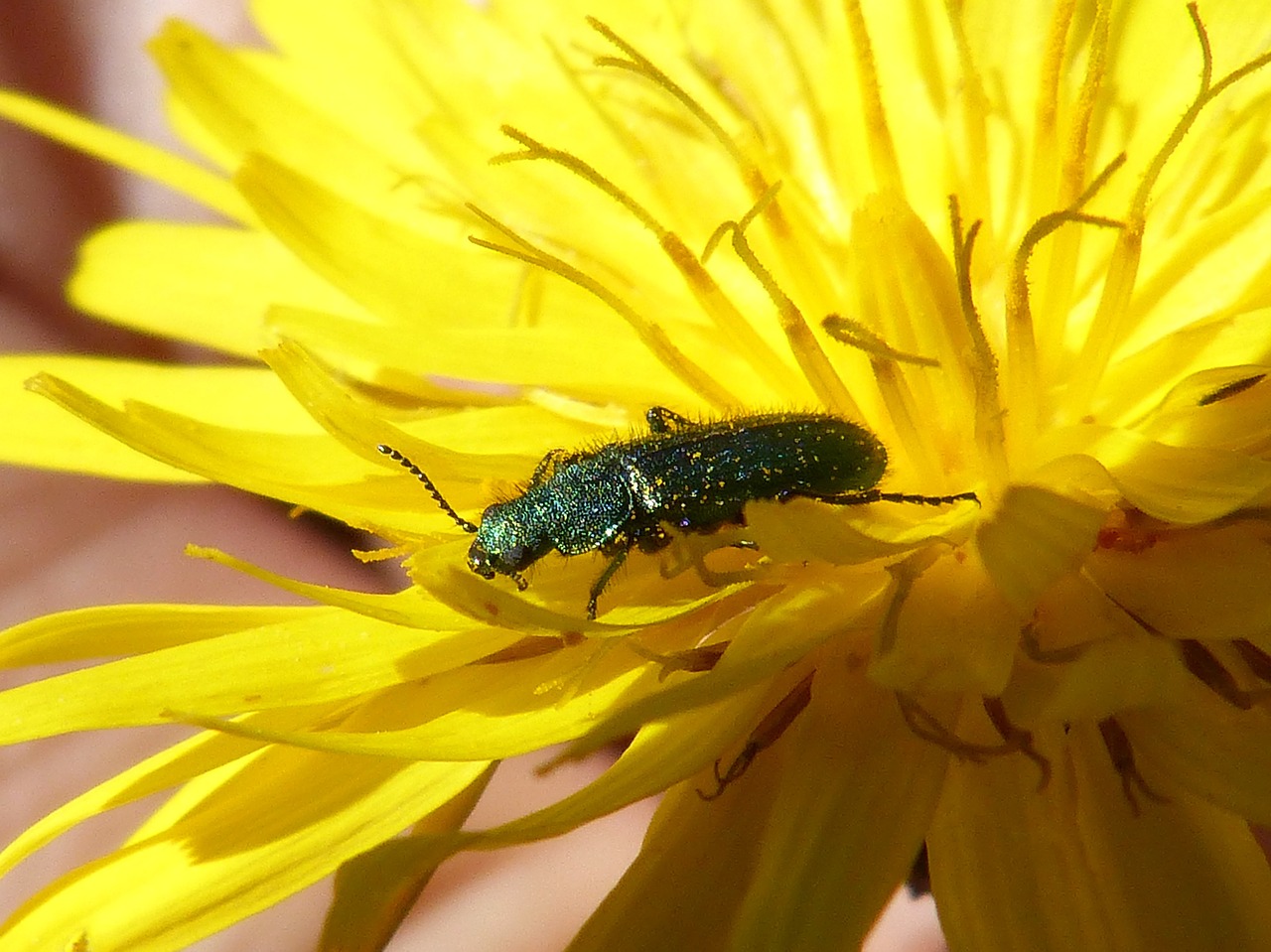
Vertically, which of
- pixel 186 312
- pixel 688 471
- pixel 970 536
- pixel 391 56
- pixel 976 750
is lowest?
pixel 976 750

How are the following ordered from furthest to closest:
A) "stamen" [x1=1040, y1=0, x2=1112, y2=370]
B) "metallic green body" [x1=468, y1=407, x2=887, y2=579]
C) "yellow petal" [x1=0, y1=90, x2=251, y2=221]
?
"yellow petal" [x1=0, y1=90, x2=251, y2=221] < "stamen" [x1=1040, y1=0, x2=1112, y2=370] < "metallic green body" [x1=468, y1=407, x2=887, y2=579]

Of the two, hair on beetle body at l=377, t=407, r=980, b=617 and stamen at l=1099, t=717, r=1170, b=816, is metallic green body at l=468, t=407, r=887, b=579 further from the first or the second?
stamen at l=1099, t=717, r=1170, b=816

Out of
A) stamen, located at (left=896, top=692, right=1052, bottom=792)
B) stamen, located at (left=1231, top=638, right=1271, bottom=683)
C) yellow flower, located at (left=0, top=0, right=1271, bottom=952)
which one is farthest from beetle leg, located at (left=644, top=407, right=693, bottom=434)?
stamen, located at (left=1231, top=638, right=1271, bottom=683)

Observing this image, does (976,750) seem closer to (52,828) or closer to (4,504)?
(52,828)

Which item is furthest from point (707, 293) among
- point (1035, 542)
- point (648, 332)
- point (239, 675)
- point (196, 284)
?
point (196, 284)

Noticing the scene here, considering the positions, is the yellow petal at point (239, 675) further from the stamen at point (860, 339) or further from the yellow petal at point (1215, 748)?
the yellow petal at point (1215, 748)

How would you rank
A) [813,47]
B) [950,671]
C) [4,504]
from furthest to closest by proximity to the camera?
[4,504] < [813,47] < [950,671]

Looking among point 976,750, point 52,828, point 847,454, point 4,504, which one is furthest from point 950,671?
point 4,504
